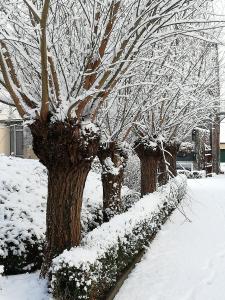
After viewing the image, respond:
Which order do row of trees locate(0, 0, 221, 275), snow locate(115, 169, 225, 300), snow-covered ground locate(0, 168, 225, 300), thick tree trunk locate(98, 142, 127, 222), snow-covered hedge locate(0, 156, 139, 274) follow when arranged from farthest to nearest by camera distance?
thick tree trunk locate(98, 142, 127, 222), snow-covered hedge locate(0, 156, 139, 274), snow locate(115, 169, 225, 300), snow-covered ground locate(0, 168, 225, 300), row of trees locate(0, 0, 221, 275)

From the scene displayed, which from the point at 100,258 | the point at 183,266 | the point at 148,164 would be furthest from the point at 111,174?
the point at 100,258

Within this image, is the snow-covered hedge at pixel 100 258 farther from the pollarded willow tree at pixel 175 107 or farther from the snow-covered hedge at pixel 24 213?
the pollarded willow tree at pixel 175 107

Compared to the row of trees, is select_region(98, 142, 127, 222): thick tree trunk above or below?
below

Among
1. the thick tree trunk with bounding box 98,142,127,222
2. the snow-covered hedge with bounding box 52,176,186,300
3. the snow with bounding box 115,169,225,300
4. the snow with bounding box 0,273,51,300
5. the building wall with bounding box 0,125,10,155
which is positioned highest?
the building wall with bounding box 0,125,10,155

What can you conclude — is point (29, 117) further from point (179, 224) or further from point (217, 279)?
point (179, 224)

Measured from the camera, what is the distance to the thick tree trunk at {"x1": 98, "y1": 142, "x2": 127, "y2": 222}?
9086 millimetres

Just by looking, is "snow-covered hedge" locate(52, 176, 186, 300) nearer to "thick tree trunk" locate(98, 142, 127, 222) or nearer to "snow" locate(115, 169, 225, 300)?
"snow" locate(115, 169, 225, 300)

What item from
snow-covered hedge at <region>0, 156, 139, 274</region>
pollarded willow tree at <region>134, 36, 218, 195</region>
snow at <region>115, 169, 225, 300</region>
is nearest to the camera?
snow at <region>115, 169, 225, 300</region>

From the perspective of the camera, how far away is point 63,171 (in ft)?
19.2

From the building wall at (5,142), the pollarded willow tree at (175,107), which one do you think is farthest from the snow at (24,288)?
the building wall at (5,142)

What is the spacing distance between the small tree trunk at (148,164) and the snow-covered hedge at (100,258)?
283 centimetres

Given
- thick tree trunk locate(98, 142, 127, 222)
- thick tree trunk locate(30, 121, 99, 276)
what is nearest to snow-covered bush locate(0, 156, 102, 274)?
thick tree trunk locate(98, 142, 127, 222)

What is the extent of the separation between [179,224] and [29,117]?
23.8 ft

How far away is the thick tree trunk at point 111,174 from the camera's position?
29.8ft
